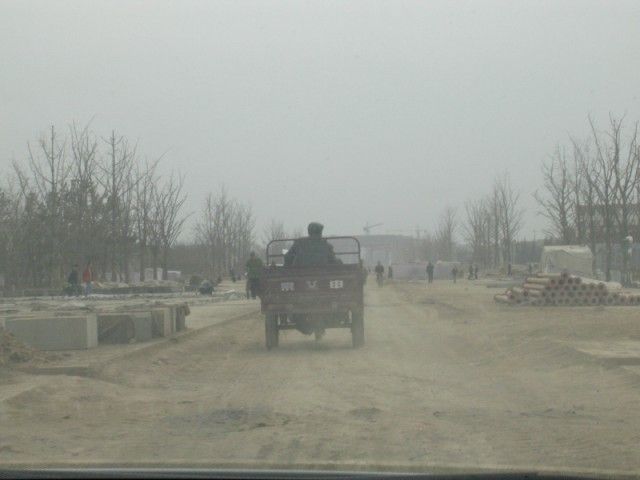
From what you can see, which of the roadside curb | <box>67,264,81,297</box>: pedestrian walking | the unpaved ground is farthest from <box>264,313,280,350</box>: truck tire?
<box>67,264,81,297</box>: pedestrian walking

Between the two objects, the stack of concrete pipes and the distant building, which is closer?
the stack of concrete pipes

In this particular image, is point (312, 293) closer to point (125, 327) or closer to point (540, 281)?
point (125, 327)

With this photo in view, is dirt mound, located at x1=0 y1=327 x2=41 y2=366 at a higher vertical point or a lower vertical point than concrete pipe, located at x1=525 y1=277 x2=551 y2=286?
lower

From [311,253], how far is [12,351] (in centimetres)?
649

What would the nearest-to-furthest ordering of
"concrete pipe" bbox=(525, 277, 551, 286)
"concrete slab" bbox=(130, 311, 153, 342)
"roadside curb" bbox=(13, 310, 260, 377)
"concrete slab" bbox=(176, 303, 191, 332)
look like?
1. "roadside curb" bbox=(13, 310, 260, 377)
2. "concrete slab" bbox=(130, 311, 153, 342)
3. "concrete slab" bbox=(176, 303, 191, 332)
4. "concrete pipe" bbox=(525, 277, 551, 286)

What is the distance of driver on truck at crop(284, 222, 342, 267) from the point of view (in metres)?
18.6

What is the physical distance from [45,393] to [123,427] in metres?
2.36

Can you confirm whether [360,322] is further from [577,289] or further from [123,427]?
[577,289]

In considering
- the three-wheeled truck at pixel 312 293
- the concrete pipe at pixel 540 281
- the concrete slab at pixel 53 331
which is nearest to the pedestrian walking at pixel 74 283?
the concrete pipe at pixel 540 281

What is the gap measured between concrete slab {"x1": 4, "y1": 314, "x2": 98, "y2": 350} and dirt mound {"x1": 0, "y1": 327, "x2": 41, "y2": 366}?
4.63 feet

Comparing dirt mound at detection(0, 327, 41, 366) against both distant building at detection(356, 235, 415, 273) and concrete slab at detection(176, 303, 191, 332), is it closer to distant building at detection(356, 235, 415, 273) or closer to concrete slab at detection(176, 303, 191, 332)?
concrete slab at detection(176, 303, 191, 332)

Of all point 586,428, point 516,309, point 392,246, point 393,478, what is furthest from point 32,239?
point 392,246

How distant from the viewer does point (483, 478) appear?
4.84 meters

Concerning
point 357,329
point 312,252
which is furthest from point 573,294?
point 357,329
